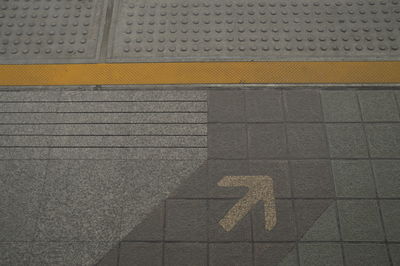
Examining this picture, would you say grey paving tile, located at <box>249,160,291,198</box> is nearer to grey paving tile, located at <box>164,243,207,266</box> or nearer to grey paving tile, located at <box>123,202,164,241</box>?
grey paving tile, located at <box>164,243,207,266</box>

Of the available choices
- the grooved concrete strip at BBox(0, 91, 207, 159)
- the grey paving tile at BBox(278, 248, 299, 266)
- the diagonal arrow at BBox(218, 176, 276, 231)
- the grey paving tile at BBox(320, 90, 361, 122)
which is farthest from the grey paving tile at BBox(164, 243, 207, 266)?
the grey paving tile at BBox(320, 90, 361, 122)

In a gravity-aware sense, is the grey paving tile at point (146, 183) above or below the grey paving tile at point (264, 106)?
below

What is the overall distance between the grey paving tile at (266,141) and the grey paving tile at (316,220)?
466 mm

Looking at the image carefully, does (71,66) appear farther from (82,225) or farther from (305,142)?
(305,142)

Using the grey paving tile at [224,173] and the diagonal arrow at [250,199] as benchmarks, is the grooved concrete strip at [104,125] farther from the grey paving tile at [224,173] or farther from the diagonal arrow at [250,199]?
the diagonal arrow at [250,199]

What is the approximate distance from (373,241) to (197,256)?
1.35 m

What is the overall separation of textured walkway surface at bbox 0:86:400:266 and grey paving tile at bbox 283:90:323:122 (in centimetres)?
1

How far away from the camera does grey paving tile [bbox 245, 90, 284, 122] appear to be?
3.16 m

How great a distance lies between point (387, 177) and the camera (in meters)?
2.88

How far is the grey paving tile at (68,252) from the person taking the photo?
2619 mm

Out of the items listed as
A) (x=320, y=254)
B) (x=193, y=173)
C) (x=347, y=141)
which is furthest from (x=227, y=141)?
(x=320, y=254)

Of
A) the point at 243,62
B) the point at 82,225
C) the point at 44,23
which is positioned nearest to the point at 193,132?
the point at 243,62

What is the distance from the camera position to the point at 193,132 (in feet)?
10.2

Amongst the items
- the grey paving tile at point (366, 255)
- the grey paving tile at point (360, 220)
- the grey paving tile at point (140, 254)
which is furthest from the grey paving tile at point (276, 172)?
the grey paving tile at point (140, 254)
